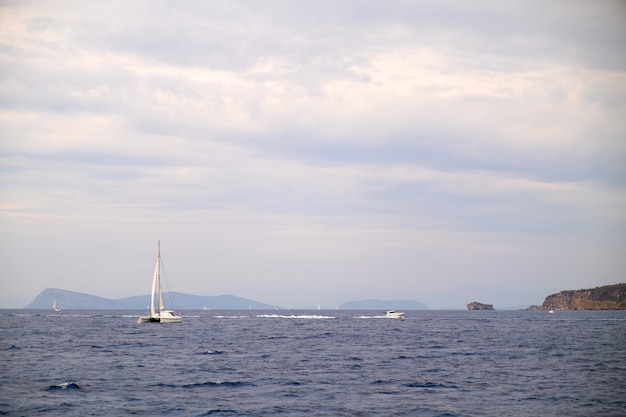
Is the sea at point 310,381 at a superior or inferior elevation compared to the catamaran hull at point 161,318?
inferior

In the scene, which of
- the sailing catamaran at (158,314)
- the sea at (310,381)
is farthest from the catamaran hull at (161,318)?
the sea at (310,381)

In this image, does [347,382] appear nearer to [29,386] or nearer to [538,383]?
[538,383]

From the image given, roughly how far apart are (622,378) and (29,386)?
Result: 55.9 metres

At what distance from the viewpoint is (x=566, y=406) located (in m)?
51.1

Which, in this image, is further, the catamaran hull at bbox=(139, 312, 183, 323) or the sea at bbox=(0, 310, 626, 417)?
the catamaran hull at bbox=(139, 312, 183, 323)

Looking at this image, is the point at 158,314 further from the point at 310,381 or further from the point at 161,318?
the point at 310,381

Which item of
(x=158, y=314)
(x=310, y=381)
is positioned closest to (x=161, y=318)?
(x=158, y=314)

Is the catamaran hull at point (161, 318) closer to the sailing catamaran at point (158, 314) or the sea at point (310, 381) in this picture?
the sailing catamaran at point (158, 314)

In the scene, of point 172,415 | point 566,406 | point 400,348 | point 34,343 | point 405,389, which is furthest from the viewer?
point 34,343

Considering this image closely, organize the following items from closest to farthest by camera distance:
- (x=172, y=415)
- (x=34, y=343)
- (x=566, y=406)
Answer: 1. (x=172, y=415)
2. (x=566, y=406)
3. (x=34, y=343)

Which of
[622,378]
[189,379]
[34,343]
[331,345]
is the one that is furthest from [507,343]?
[34,343]

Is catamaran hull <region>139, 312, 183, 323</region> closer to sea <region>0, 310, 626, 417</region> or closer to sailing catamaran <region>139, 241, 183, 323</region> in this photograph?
sailing catamaran <region>139, 241, 183, 323</region>

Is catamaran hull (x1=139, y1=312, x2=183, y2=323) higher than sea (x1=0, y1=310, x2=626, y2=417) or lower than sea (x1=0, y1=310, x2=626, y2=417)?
higher

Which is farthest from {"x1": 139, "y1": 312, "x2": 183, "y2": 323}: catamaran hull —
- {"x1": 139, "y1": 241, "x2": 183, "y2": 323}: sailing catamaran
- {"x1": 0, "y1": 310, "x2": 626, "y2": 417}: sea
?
{"x1": 0, "y1": 310, "x2": 626, "y2": 417}: sea
